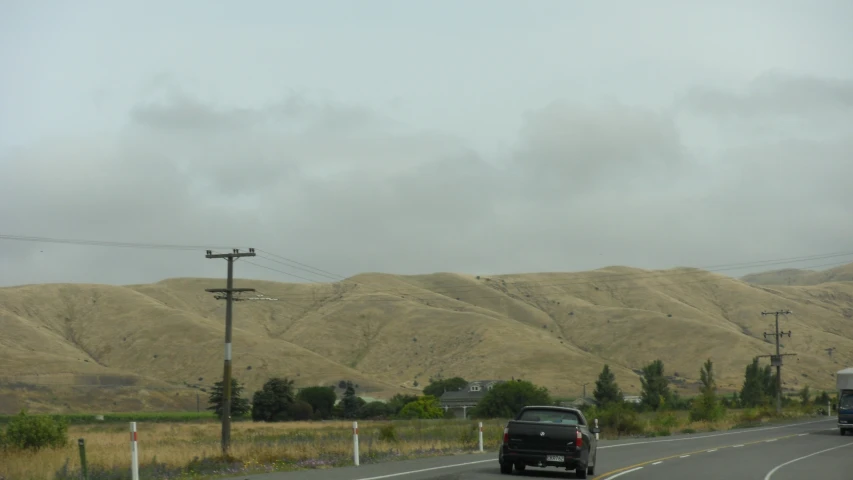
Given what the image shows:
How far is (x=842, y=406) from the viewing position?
52.2 m

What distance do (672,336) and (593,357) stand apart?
55.2ft

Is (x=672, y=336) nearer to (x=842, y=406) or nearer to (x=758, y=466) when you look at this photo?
(x=842, y=406)

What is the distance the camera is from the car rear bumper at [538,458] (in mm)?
21469

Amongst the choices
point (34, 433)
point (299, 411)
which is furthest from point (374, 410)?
point (34, 433)

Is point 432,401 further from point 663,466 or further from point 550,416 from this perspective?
point 550,416

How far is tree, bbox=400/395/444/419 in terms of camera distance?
100438mm

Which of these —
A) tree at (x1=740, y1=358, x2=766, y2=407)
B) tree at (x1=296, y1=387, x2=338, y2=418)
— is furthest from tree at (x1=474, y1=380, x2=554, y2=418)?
tree at (x1=740, y1=358, x2=766, y2=407)

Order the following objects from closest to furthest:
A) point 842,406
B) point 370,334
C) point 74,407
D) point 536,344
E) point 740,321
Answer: point 842,406 → point 74,407 → point 536,344 → point 370,334 → point 740,321

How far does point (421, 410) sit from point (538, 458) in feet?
264

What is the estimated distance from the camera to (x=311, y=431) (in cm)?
6156

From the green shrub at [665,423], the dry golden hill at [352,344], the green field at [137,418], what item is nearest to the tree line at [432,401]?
the green field at [137,418]

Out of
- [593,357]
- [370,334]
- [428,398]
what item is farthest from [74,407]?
[593,357]

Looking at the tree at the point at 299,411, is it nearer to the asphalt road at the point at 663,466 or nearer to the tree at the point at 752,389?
the tree at the point at 752,389

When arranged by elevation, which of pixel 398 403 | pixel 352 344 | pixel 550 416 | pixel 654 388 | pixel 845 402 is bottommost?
pixel 398 403
